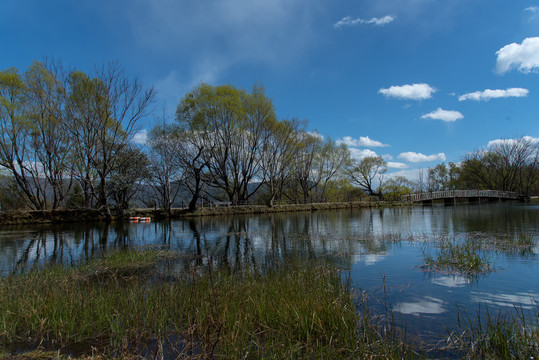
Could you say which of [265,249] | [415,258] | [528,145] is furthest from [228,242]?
[528,145]

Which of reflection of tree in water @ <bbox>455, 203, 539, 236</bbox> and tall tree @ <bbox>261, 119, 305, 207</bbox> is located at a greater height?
tall tree @ <bbox>261, 119, 305, 207</bbox>

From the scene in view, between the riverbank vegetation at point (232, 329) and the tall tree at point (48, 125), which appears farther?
the tall tree at point (48, 125)

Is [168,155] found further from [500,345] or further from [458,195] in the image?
[458,195]

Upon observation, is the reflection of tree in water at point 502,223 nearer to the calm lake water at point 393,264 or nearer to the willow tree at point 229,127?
the calm lake water at point 393,264

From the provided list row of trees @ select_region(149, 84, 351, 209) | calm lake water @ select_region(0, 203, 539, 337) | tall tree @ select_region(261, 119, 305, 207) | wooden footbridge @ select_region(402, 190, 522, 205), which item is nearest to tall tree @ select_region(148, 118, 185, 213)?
row of trees @ select_region(149, 84, 351, 209)

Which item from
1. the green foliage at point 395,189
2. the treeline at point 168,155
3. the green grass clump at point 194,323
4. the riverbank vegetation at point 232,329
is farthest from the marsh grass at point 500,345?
the green foliage at point 395,189

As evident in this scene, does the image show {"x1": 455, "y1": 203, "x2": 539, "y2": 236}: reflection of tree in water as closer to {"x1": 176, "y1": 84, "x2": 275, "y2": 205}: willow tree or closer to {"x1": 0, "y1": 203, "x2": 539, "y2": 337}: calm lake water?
{"x1": 0, "y1": 203, "x2": 539, "y2": 337}: calm lake water

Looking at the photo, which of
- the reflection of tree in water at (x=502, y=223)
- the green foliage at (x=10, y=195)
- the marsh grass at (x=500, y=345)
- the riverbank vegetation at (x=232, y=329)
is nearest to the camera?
the marsh grass at (x=500, y=345)

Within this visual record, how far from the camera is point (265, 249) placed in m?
13.2

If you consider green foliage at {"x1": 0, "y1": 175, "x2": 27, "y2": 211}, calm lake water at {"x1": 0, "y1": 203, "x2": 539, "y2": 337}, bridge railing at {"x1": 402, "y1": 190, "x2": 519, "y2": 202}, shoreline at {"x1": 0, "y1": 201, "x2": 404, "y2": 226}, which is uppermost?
green foliage at {"x1": 0, "y1": 175, "x2": 27, "y2": 211}

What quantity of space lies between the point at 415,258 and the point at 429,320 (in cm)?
569

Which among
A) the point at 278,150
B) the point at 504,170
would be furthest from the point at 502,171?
the point at 278,150

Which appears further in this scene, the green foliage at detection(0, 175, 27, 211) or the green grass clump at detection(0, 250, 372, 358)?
the green foliage at detection(0, 175, 27, 211)

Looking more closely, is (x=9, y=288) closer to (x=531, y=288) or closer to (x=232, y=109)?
(x=531, y=288)
